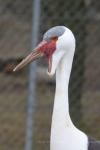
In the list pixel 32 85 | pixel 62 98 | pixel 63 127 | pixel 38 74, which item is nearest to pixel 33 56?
pixel 62 98

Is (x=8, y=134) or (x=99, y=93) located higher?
(x=99, y=93)

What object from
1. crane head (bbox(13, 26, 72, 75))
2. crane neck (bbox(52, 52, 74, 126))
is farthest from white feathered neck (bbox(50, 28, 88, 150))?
crane head (bbox(13, 26, 72, 75))

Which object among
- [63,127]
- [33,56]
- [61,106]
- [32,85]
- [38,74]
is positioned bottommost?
[63,127]

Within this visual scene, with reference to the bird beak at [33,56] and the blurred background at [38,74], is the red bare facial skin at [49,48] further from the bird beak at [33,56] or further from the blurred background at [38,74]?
the blurred background at [38,74]

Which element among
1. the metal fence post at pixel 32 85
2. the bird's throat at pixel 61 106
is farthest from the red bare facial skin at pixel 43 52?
the metal fence post at pixel 32 85

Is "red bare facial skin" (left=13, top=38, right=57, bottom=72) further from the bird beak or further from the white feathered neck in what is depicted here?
the white feathered neck

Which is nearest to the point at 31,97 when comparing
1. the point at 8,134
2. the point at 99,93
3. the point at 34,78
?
the point at 34,78

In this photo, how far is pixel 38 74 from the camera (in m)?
7.95

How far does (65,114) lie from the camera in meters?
5.09

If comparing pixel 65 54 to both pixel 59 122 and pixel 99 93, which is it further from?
pixel 99 93

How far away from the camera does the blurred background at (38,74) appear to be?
24.1 ft

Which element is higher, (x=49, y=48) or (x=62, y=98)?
(x=49, y=48)

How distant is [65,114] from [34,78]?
A: 177 centimetres

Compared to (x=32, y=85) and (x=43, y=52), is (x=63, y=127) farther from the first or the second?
(x=32, y=85)
